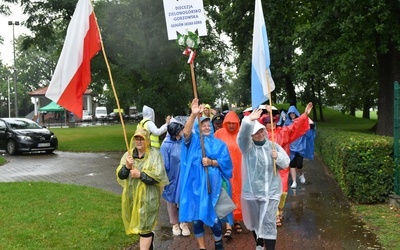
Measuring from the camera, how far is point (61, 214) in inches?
308

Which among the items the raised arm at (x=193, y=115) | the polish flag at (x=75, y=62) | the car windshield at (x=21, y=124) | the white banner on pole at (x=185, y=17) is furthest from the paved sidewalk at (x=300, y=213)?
the car windshield at (x=21, y=124)

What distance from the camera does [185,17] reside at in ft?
19.9

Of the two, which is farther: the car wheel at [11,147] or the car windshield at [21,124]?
the car windshield at [21,124]

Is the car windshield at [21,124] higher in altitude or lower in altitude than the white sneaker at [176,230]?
higher

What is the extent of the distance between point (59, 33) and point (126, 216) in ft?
73.2

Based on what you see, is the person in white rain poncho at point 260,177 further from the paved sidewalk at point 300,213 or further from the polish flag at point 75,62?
the polish flag at point 75,62

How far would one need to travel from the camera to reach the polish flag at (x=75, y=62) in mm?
5754

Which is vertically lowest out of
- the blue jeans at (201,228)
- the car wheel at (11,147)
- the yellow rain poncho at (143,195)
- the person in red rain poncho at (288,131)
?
the car wheel at (11,147)

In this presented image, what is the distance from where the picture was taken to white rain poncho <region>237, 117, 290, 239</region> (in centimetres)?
543

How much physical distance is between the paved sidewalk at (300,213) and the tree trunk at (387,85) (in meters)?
2.97

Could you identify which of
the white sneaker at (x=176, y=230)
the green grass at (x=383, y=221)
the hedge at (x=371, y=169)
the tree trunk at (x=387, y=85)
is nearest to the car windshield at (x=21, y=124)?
the tree trunk at (x=387, y=85)

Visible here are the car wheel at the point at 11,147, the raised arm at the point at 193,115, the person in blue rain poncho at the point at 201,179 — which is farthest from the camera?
the car wheel at the point at 11,147

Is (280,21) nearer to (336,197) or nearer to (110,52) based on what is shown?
(110,52)

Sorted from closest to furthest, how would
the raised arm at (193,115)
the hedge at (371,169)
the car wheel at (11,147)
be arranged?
the raised arm at (193,115), the hedge at (371,169), the car wheel at (11,147)
